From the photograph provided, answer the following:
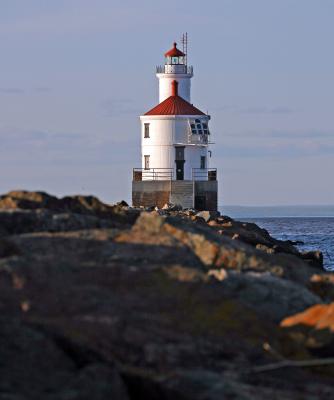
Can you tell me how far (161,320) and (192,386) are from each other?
A: 88 centimetres

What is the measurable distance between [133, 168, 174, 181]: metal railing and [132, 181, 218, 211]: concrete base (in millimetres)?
590

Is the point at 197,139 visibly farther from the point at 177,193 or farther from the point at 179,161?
the point at 177,193

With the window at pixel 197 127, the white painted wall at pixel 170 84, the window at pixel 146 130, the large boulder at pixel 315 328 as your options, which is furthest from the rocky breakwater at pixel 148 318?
the white painted wall at pixel 170 84

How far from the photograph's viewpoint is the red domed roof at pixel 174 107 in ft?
165

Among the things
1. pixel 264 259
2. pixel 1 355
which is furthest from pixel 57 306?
pixel 264 259

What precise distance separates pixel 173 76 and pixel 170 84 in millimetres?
394

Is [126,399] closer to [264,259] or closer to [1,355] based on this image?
[1,355]

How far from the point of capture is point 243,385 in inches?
289

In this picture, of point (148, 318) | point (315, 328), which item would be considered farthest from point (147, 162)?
point (148, 318)

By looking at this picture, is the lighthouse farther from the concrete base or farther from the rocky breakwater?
the rocky breakwater

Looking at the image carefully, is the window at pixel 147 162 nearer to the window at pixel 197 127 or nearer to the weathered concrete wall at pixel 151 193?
the weathered concrete wall at pixel 151 193

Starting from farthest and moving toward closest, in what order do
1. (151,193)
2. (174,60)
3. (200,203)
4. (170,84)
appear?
(174,60)
(170,84)
(200,203)
(151,193)

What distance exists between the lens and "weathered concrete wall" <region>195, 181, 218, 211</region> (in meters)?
50.1

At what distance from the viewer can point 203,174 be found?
5125 cm
